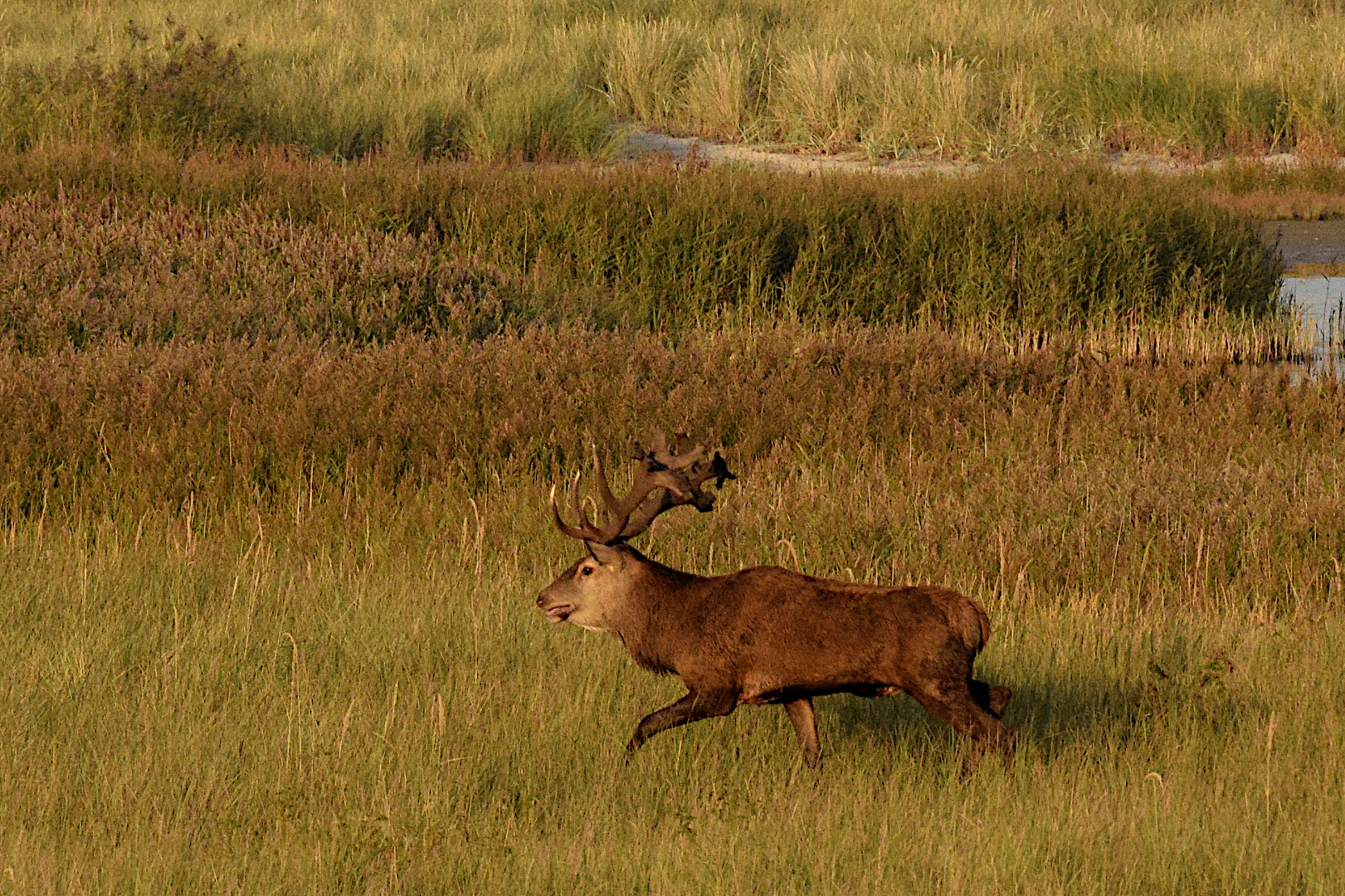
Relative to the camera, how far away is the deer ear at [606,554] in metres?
4.71

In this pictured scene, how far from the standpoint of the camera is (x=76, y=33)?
85.7 ft

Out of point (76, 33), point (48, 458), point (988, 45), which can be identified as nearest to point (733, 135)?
point (988, 45)

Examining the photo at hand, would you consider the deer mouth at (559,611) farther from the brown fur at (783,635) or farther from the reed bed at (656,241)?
the reed bed at (656,241)

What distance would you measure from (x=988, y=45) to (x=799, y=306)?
13.5m

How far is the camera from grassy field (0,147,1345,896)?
14.2 feet

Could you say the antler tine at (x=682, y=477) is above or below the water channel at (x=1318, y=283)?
above

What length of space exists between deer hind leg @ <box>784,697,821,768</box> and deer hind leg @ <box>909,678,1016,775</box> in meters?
0.39

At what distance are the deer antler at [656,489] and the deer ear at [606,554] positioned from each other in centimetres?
4

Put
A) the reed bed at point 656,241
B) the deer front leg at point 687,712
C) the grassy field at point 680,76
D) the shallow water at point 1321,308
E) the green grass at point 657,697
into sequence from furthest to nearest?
the grassy field at point 680,76
the shallow water at point 1321,308
the reed bed at point 656,241
the deer front leg at point 687,712
the green grass at point 657,697

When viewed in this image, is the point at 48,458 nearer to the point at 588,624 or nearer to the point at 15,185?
the point at 588,624

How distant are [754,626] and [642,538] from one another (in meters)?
3.42

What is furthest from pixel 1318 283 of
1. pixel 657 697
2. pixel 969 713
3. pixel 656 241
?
pixel 969 713

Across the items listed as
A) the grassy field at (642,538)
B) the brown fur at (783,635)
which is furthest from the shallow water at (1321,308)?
the brown fur at (783,635)

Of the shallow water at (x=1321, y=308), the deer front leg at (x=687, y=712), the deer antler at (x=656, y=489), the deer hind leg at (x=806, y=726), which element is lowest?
the shallow water at (x=1321, y=308)
